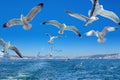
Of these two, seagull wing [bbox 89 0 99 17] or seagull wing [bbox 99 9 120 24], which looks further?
seagull wing [bbox 99 9 120 24]

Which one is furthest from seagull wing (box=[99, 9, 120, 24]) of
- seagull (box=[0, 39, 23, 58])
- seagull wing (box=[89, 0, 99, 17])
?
seagull (box=[0, 39, 23, 58])

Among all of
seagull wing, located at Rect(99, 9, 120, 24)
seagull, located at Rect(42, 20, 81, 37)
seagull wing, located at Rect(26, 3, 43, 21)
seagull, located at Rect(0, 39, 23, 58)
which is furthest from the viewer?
seagull, located at Rect(0, 39, 23, 58)

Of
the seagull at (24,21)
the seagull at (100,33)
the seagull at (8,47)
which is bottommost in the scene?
the seagull at (8,47)

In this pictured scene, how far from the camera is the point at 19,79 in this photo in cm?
5431

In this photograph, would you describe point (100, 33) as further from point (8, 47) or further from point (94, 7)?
point (94, 7)

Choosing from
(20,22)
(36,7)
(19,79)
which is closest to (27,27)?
(20,22)

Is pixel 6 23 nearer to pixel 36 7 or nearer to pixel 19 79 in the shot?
pixel 36 7

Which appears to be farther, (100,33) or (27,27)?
(100,33)

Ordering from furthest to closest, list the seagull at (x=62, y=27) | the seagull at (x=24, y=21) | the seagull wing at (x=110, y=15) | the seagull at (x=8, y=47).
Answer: the seagull at (x=8, y=47), the seagull at (x=62, y=27), the seagull at (x=24, y=21), the seagull wing at (x=110, y=15)

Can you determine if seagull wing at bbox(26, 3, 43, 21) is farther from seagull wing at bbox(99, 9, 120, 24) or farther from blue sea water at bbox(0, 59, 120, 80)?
blue sea water at bbox(0, 59, 120, 80)

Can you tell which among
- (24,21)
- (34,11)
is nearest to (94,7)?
(34,11)

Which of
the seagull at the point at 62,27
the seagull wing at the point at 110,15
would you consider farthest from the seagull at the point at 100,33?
the seagull wing at the point at 110,15

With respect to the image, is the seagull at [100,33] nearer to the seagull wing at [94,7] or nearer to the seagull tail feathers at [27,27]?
the seagull tail feathers at [27,27]

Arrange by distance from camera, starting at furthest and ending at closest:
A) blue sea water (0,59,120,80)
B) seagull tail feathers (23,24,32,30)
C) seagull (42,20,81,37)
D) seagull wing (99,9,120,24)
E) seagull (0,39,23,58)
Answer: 1. blue sea water (0,59,120,80)
2. seagull (0,39,23,58)
3. seagull (42,20,81,37)
4. seagull tail feathers (23,24,32,30)
5. seagull wing (99,9,120,24)
